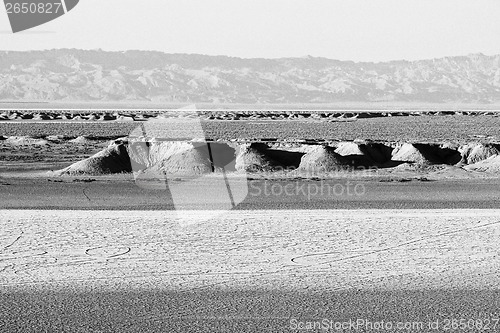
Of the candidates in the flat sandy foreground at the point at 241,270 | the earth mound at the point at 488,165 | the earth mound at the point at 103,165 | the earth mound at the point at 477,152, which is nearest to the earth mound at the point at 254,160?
the earth mound at the point at 103,165

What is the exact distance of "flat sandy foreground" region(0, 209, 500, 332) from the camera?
682 centimetres

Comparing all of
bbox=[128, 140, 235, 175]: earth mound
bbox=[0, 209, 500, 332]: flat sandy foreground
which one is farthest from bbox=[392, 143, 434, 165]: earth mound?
bbox=[0, 209, 500, 332]: flat sandy foreground

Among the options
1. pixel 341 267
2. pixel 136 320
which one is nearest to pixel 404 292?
pixel 341 267

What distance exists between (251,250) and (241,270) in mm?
1104

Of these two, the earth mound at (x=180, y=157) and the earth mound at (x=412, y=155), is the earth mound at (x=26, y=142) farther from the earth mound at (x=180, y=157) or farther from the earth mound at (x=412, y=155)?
the earth mound at (x=412, y=155)

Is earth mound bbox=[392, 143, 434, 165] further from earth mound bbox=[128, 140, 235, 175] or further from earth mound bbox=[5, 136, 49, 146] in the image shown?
earth mound bbox=[5, 136, 49, 146]

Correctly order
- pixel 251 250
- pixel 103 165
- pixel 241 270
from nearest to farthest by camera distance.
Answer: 1. pixel 241 270
2. pixel 251 250
3. pixel 103 165

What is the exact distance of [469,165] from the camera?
21.9 metres

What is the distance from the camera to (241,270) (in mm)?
8703

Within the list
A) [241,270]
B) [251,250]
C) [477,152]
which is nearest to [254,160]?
[477,152]

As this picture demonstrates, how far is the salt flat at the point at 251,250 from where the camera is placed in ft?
26.9

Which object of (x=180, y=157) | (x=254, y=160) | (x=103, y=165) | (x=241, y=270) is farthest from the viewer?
(x=254, y=160)

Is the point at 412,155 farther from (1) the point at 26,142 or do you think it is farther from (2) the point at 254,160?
(1) the point at 26,142

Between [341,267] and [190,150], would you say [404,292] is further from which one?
[190,150]
